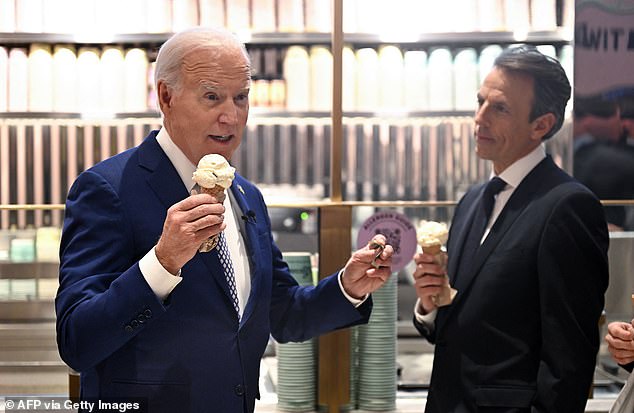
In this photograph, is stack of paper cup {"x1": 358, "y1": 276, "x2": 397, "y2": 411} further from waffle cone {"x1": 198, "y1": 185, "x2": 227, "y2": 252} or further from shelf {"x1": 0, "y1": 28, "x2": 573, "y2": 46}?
shelf {"x1": 0, "y1": 28, "x2": 573, "y2": 46}

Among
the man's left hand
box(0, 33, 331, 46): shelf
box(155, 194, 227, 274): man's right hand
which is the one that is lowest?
the man's left hand

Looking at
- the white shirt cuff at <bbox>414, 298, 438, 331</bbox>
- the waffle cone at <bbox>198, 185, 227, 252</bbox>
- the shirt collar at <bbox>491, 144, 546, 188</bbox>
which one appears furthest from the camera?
the white shirt cuff at <bbox>414, 298, 438, 331</bbox>

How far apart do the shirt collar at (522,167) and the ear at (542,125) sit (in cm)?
4

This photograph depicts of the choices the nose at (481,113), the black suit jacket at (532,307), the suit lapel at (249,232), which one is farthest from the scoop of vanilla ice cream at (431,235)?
the suit lapel at (249,232)

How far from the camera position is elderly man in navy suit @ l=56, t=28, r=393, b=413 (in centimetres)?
193

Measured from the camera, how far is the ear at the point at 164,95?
7.07 ft

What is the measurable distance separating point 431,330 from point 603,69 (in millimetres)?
1238

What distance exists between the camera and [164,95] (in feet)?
7.09

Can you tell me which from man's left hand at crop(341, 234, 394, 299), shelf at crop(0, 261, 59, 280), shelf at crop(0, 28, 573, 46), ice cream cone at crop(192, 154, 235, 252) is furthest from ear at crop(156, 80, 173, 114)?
shelf at crop(0, 28, 573, 46)

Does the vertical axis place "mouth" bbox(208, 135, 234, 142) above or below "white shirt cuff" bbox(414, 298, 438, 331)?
above

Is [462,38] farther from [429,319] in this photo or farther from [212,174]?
[212,174]

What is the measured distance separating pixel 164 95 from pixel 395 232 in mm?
1282

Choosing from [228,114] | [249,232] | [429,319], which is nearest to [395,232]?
[429,319]

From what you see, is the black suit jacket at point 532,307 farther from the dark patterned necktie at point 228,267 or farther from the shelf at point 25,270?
the shelf at point 25,270
